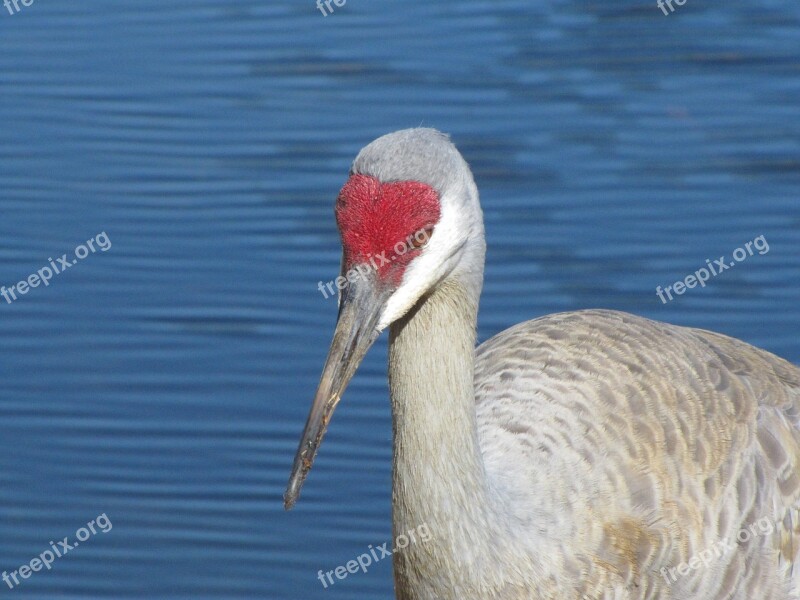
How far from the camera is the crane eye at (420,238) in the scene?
412 cm

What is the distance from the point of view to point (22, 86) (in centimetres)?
938

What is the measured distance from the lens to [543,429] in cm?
495

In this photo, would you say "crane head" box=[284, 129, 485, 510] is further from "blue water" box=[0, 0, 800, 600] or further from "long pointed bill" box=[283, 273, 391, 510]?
"blue water" box=[0, 0, 800, 600]

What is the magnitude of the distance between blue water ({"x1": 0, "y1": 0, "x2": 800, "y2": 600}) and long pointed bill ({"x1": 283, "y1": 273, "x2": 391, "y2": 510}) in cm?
211

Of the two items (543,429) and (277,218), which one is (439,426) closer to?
(543,429)

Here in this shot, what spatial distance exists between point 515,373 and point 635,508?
581mm

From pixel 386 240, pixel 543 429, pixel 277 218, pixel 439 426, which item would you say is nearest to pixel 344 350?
pixel 386 240

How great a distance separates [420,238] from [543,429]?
1.05 meters

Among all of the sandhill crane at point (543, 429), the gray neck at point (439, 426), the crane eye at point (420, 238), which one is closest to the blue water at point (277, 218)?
the sandhill crane at point (543, 429)

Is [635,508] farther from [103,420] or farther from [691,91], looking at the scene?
[691,91]

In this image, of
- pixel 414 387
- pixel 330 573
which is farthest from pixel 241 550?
pixel 414 387

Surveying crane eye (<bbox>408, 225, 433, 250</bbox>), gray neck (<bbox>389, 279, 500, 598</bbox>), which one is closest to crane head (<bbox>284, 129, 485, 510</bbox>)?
crane eye (<bbox>408, 225, 433, 250</bbox>)

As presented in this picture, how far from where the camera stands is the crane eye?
4.12 meters

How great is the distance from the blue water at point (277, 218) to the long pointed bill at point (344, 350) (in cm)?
211
